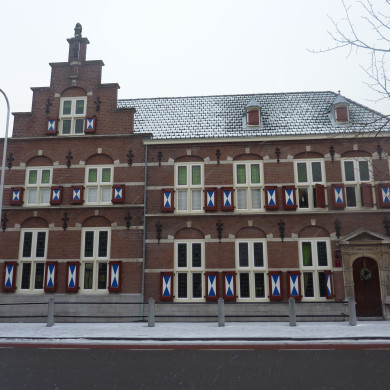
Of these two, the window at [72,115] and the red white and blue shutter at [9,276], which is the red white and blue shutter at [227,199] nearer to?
the window at [72,115]

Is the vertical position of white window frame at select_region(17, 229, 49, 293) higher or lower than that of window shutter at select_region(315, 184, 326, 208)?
lower

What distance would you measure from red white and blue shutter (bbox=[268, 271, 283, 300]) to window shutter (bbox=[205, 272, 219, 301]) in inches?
81.8

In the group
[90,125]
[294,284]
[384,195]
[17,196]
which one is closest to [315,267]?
[294,284]

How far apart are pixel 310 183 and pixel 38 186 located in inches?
450

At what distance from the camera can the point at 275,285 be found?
14.1 meters

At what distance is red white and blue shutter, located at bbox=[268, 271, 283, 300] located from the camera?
1398 centimetres

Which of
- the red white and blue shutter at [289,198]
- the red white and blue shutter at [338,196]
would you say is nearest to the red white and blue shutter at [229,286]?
the red white and blue shutter at [289,198]

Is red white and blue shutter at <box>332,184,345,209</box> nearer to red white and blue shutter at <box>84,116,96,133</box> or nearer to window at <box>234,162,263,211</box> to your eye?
window at <box>234,162,263,211</box>

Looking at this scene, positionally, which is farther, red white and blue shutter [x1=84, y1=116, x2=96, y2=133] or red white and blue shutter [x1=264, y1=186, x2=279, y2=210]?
red white and blue shutter [x1=84, y1=116, x2=96, y2=133]

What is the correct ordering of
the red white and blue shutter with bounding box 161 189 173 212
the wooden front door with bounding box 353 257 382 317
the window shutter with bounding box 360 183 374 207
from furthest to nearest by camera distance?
the red white and blue shutter with bounding box 161 189 173 212 < the window shutter with bounding box 360 183 374 207 < the wooden front door with bounding box 353 257 382 317

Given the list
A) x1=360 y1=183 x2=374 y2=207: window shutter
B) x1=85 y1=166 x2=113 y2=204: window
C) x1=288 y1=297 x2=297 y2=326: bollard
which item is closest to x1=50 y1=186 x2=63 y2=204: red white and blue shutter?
x1=85 y1=166 x2=113 y2=204: window

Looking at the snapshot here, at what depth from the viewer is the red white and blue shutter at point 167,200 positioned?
49.2 feet
